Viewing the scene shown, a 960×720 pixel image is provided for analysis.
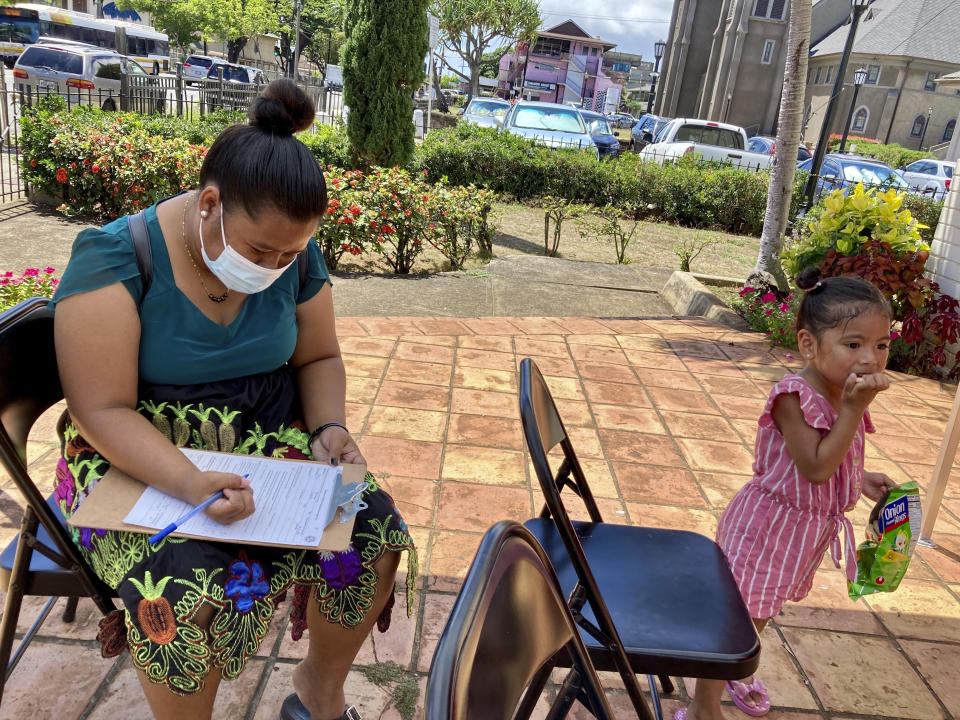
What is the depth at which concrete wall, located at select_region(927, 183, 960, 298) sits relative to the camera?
504 centimetres

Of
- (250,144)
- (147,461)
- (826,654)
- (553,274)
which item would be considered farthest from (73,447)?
(553,274)

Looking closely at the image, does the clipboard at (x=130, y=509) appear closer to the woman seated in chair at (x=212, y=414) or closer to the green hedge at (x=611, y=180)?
the woman seated in chair at (x=212, y=414)

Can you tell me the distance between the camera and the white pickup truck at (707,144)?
529 inches

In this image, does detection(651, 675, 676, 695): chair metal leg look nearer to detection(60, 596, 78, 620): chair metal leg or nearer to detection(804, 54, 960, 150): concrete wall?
detection(60, 596, 78, 620): chair metal leg

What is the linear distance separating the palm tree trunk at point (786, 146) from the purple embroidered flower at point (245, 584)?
5.54 metres

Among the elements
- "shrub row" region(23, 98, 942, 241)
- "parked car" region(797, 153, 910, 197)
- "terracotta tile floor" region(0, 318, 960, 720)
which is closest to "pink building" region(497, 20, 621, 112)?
"parked car" region(797, 153, 910, 197)

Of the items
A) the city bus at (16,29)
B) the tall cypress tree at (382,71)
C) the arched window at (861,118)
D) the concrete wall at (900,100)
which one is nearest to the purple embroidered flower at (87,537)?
the tall cypress tree at (382,71)

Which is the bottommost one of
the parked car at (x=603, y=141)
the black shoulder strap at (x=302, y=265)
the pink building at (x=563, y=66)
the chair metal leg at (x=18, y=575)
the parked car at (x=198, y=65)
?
the chair metal leg at (x=18, y=575)

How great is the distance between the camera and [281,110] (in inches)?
64.4

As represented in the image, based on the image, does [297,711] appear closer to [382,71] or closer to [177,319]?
[177,319]

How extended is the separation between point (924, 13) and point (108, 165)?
143 ft

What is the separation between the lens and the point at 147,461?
1522mm

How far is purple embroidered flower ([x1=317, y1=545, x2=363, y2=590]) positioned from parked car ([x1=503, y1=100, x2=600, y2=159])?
11.6m

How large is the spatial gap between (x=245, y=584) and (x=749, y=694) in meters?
Result: 1.40
